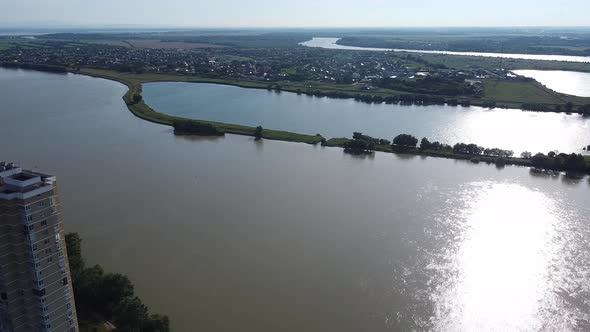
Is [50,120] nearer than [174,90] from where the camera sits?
Yes

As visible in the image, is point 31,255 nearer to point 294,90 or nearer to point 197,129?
point 197,129

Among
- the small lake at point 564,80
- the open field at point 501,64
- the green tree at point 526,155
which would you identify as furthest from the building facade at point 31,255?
the open field at point 501,64

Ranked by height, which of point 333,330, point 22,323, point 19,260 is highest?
point 19,260

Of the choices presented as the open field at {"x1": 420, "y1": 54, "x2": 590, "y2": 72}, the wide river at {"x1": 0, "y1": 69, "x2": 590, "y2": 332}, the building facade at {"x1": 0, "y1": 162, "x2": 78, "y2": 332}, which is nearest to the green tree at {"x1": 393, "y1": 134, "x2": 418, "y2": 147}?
the wide river at {"x1": 0, "y1": 69, "x2": 590, "y2": 332}

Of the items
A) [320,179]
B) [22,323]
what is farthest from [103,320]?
[320,179]

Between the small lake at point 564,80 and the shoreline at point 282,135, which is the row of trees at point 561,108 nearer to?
the small lake at point 564,80

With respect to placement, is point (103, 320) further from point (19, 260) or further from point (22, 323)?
point (19, 260)

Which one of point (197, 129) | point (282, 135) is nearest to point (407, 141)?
point (282, 135)
